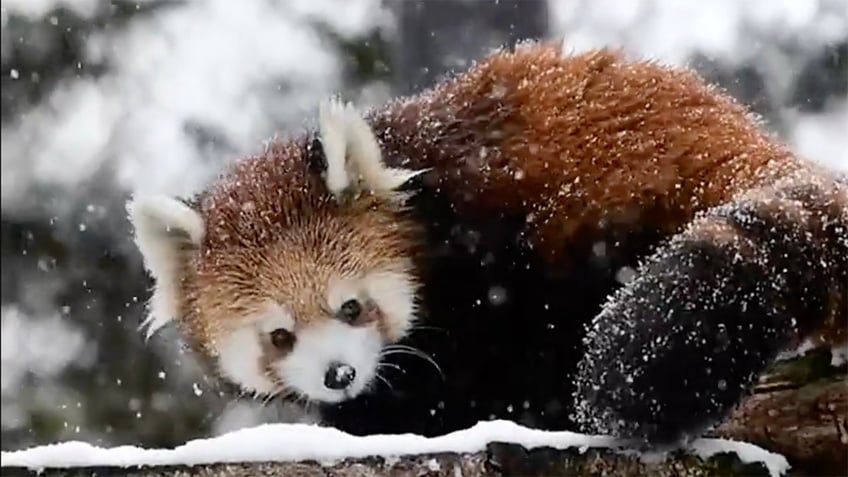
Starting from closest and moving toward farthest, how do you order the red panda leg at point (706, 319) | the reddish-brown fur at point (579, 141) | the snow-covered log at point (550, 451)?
the red panda leg at point (706, 319)
the snow-covered log at point (550, 451)
the reddish-brown fur at point (579, 141)

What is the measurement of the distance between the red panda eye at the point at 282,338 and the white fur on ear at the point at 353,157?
0.67ft

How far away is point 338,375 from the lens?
149 cm

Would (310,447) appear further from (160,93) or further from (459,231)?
(160,93)

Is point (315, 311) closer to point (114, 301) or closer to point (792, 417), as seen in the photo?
point (114, 301)

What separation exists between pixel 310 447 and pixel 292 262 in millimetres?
244

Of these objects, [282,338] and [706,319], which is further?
[282,338]

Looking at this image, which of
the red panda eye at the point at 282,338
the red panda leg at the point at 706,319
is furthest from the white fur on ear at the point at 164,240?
the red panda leg at the point at 706,319

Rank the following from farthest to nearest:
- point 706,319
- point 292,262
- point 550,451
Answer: point 292,262, point 550,451, point 706,319

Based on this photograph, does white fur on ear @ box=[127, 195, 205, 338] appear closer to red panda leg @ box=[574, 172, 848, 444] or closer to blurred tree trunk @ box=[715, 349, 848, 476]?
red panda leg @ box=[574, 172, 848, 444]

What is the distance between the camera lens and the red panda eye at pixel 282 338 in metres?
1.51

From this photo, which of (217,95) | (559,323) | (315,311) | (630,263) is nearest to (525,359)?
(559,323)

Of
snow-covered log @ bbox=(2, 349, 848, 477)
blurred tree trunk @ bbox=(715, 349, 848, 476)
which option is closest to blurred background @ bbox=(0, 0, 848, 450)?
snow-covered log @ bbox=(2, 349, 848, 477)

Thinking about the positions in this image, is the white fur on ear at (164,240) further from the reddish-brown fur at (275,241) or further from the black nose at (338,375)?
the black nose at (338,375)

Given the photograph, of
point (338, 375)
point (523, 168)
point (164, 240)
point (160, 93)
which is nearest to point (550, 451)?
point (338, 375)
